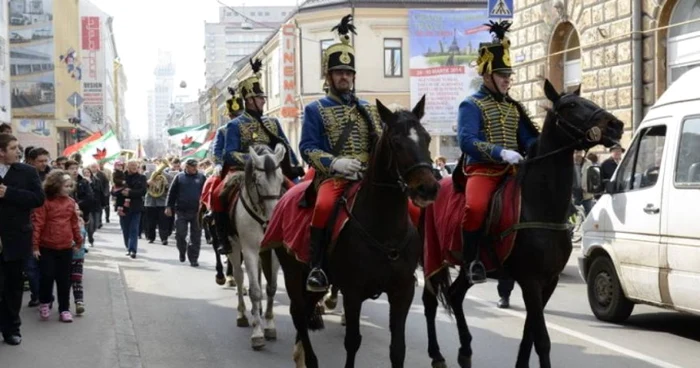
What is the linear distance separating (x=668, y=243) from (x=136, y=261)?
12190mm

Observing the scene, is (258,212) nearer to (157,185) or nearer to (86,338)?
(86,338)

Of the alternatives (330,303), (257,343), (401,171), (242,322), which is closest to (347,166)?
(401,171)

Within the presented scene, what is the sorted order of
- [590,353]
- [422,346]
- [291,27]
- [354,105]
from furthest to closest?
[291,27] → [422,346] → [590,353] → [354,105]

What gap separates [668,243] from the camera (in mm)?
9453

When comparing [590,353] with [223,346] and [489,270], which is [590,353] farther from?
[223,346]

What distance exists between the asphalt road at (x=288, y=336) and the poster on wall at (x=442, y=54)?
22646 millimetres

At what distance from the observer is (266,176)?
10.1 meters

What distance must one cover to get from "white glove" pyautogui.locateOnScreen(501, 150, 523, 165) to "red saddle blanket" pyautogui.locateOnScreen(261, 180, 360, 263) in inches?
49.1

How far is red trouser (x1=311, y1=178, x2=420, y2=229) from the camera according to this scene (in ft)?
23.5

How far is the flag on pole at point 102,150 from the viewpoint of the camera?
28.7m

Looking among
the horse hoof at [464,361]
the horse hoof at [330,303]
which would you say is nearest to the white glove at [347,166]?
the horse hoof at [464,361]

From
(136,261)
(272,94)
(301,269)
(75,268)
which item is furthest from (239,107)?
(272,94)

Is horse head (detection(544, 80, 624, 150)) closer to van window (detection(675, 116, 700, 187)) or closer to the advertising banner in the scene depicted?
van window (detection(675, 116, 700, 187))

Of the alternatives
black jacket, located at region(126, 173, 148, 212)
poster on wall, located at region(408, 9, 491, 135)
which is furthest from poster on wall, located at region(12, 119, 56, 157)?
black jacket, located at region(126, 173, 148, 212)
